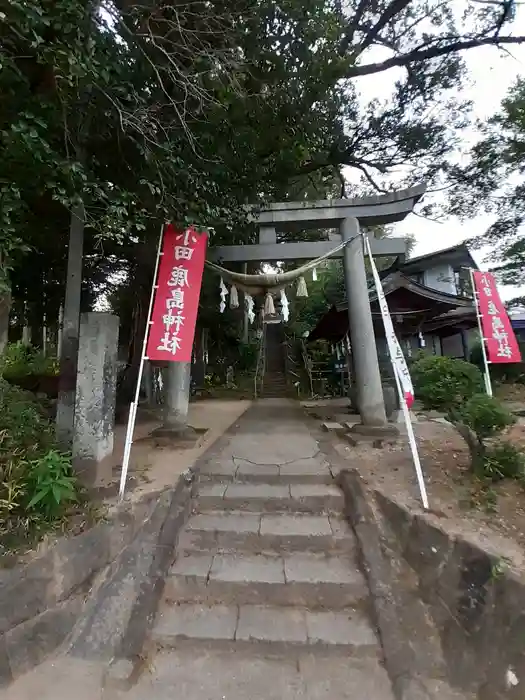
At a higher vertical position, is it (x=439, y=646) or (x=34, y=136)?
(x=34, y=136)

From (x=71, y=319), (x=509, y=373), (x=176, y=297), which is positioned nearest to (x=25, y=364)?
(x=71, y=319)

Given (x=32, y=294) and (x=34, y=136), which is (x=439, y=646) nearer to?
(x=34, y=136)

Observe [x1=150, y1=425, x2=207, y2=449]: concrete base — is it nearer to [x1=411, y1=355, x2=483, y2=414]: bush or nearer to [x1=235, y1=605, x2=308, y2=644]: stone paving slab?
[x1=235, y1=605, x2=308, y2=644]: stone paving slab

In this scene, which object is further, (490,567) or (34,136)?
(34,136)

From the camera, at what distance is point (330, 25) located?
601 cm

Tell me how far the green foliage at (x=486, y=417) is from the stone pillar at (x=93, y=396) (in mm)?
3951

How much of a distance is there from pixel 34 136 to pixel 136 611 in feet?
13.4

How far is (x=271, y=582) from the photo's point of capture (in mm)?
3322

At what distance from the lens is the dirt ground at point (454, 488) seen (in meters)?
3.16

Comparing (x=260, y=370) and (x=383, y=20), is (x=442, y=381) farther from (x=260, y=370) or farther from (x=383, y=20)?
(x=260, y=370)

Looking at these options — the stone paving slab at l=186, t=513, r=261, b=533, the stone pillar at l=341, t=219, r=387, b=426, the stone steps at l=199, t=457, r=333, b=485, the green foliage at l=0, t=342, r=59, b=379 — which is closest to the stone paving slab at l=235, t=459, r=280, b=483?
the stone steps at l=199, t=457, r=333, b=485

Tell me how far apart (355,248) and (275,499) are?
16.4ft

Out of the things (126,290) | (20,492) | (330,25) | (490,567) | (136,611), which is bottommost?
(136,611)

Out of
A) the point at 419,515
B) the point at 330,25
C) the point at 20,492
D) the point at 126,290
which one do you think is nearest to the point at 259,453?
the point at 419,515
